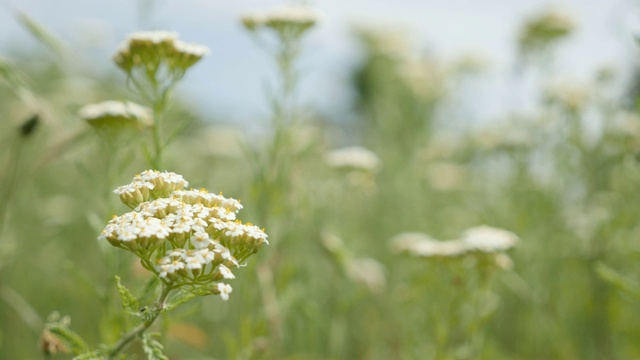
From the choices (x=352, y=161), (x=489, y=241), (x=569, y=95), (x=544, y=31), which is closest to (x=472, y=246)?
(x=489, y=241)

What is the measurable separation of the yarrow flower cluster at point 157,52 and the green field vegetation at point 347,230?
0.03 feet

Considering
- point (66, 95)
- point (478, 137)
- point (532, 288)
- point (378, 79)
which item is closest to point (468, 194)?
point (478, 137)

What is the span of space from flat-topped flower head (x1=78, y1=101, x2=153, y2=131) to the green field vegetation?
0.06ft

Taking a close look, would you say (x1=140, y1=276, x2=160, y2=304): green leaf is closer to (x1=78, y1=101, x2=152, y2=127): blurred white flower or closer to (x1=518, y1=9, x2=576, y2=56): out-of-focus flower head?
(x1=78, y1=101, x2=152, y2=127): blurred white flower

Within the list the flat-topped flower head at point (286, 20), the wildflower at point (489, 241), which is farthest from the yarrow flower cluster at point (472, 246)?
the flat-topped flower head at point (286, 20)

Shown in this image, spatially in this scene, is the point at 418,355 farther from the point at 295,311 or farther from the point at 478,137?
the point at 478,137

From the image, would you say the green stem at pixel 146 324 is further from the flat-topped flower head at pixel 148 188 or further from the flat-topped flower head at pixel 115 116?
the flat-topped flower head at pixel 115 116

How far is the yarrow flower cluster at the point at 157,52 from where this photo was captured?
1942mm

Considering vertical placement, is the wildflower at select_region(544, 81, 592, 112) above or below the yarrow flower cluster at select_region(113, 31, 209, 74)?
above

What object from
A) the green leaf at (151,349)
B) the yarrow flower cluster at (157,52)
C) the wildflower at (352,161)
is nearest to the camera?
the green leaf at (151,349)

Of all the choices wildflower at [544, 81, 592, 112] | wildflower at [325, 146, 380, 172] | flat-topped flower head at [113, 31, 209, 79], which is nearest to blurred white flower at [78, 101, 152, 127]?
flat-topped flower head at [113, 31, 209, 79]

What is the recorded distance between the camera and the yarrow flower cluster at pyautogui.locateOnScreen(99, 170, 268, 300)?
1328 mm

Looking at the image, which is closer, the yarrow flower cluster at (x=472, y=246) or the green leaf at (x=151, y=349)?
the green leaf at (x=151, y=349)

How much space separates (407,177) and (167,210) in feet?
12.5
